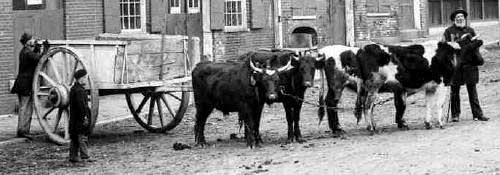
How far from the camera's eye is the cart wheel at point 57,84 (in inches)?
537

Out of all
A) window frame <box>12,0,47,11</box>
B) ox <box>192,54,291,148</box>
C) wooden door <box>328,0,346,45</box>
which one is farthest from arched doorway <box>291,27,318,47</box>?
ox <box>192,54,291,148</box>

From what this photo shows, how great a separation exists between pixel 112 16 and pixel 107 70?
21.1 ft

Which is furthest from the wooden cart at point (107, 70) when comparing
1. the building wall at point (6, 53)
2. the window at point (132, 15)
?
the window at point (132, 15)

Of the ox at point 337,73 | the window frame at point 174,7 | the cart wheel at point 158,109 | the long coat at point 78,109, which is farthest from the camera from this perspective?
the window frame at point 174,7

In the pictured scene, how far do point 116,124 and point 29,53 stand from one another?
3.09 m

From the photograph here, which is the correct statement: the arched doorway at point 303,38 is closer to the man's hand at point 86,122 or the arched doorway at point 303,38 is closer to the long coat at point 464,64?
the long coat at point 464,64

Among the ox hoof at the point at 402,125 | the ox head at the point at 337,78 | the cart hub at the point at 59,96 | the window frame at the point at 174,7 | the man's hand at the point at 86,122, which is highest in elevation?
the window frame at the point at 174,7

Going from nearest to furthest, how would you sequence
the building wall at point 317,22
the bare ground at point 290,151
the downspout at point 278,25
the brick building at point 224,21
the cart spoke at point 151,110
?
the bare ground at point 290,151
the cart spoke at point 151,110
the brick building at point 224,21
the downspout at point 278,25
the building wall at point 317,22

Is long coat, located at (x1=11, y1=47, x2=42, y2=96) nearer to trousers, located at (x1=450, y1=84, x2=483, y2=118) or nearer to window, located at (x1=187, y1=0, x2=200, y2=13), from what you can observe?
trousers, located at (x1=450, y1=84, x2=483, y2=118)

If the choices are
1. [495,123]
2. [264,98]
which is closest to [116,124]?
[264,98]

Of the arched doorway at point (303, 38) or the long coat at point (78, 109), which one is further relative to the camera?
the arched doorway at point (303, 38)

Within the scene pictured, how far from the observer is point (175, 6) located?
23.0 meters

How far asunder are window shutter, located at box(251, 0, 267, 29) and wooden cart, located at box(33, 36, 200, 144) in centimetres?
958

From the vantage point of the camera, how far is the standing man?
1466 cm
